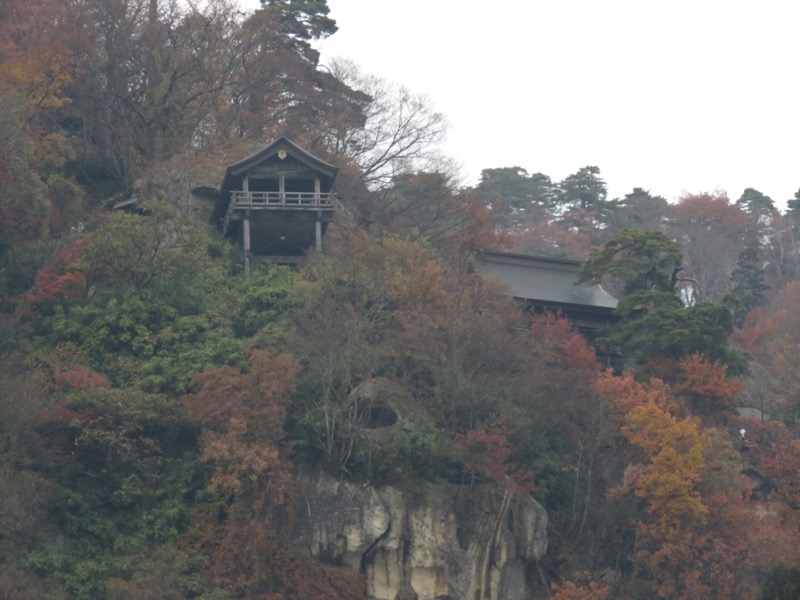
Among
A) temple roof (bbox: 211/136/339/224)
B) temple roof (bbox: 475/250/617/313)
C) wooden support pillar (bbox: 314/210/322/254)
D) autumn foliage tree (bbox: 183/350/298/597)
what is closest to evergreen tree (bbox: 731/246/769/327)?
temple roof (bbox: 475/250/617/313)

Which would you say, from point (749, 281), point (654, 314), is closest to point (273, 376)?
point (654, 314)

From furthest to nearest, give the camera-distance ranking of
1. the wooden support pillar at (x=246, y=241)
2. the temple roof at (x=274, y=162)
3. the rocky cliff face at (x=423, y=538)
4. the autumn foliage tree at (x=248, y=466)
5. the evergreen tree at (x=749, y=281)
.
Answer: the evergreen tree at (x=749, y=281) < the temple roof at (x=274, y=162) < the wooden support pillar at (x=246, y=241) < the rocky cliff face at (x=423, y=538) < the autumn foliage tree at (x=248, y=466)

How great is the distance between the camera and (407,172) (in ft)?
171

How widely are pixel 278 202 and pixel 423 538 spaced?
14.9 meters

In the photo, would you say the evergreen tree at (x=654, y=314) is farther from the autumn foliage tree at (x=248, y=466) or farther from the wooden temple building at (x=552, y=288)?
the autumn foliage tree at (x=248, y=466)

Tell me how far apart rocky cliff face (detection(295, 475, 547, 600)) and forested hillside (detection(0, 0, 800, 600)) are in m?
0.46

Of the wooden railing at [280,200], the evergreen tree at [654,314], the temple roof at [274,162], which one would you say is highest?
the temple roof at [274,162]

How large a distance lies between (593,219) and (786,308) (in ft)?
59.9

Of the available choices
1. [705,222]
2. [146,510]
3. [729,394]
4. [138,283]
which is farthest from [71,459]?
[705,222]

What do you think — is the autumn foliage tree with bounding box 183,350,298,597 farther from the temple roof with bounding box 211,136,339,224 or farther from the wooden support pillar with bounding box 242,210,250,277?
the temple roof with bounding box 211,136,339,224

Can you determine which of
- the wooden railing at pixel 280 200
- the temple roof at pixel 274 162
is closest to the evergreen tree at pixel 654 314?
the wooden railing at pixel 280 200

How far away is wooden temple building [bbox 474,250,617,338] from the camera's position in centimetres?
4362

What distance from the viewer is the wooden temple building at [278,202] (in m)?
43.7

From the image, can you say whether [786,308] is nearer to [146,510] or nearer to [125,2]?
[125,2]
